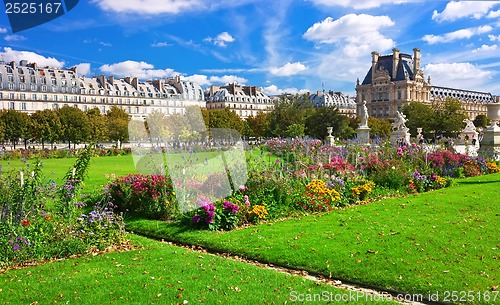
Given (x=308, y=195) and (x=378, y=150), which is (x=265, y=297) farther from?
(x=378, y=150)

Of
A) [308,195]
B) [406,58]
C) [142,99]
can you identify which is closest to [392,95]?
[406,58]

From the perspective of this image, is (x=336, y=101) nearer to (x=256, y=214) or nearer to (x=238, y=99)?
(x=238, y=99)

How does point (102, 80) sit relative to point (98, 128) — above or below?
above

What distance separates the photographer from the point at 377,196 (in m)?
11.8

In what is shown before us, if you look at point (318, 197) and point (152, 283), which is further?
point (318, 197)

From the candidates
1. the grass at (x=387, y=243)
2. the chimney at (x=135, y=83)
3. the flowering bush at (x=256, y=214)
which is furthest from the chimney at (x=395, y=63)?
the flowering bush at (x=256, y=214)

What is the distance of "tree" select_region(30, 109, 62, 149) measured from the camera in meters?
53.3

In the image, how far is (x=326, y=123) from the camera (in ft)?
163

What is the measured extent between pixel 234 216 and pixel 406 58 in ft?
311

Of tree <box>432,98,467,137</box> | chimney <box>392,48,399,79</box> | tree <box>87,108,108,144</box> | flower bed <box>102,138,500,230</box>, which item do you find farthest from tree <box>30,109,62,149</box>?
chimney <box>392,48,399,79</box>

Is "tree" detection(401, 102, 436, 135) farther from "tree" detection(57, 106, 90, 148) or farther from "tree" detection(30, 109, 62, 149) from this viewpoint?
"tree" detection(30, 109, 62, 149)

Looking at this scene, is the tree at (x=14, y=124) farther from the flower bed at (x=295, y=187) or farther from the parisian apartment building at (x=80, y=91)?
the flower bed at (x=295, y=187)

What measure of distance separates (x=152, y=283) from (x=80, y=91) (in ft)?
273

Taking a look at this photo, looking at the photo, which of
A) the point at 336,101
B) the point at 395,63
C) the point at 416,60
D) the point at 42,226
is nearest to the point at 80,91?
the point at 336,101
